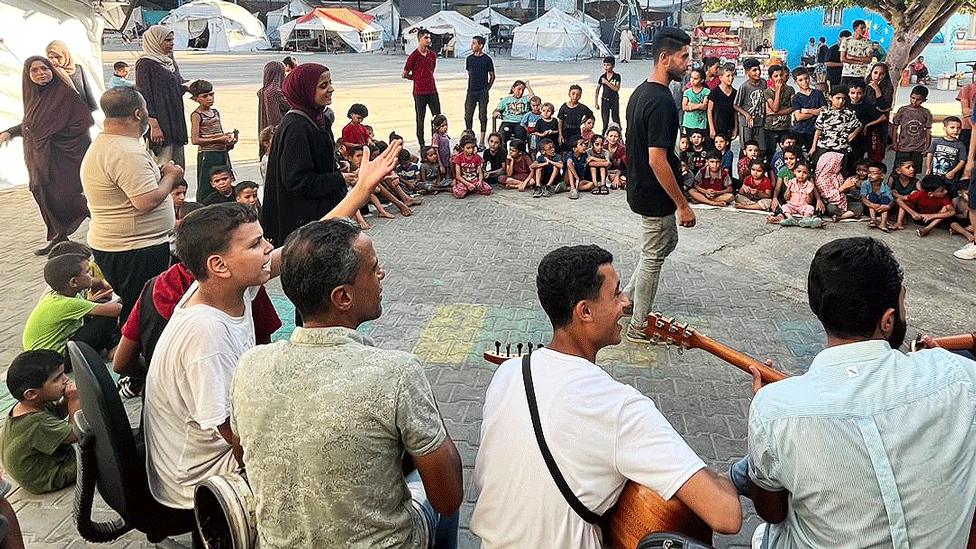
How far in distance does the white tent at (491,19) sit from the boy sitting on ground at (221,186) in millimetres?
34140

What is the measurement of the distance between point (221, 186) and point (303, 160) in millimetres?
2946

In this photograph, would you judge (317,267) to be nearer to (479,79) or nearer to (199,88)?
(199,88)

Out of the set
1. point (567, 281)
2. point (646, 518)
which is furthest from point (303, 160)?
point (646, 518)

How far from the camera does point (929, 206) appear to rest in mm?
7656

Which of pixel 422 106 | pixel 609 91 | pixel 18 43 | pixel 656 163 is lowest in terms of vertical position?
pixel 656 163

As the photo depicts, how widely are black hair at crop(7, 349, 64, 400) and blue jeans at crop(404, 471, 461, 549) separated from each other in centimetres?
187

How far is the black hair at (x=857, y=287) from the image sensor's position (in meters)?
1.92

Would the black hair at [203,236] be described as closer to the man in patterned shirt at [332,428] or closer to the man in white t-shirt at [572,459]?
the man in patterned shirt at [332,428]

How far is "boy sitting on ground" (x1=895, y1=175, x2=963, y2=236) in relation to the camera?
7.53 meters

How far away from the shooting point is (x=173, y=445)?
2512mm

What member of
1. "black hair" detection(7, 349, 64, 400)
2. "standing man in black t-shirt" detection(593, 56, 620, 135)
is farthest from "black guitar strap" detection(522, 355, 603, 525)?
"standing man in black t-shirt" detection(593, 56, 620, 135)

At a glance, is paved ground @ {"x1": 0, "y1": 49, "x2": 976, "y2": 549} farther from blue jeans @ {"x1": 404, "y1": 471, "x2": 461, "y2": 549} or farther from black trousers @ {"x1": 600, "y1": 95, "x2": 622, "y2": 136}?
black trousers @ {"x1": 600, "y1": 95, "x2": 622, "y2": 136}

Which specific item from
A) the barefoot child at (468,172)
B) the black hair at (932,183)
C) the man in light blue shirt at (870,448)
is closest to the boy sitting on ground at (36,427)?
the man in light blue shirt at (870,448)

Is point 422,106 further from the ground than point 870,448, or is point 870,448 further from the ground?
point 422,106
